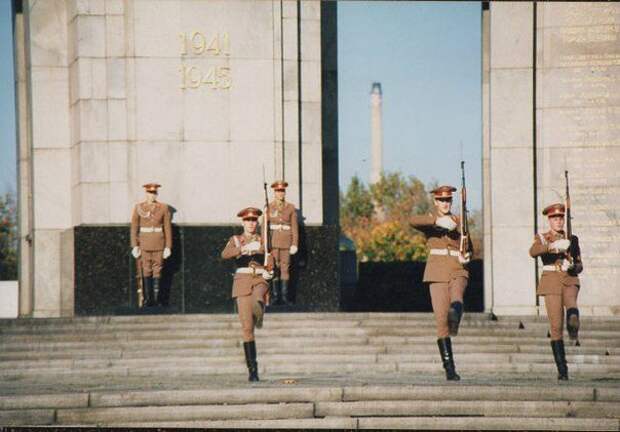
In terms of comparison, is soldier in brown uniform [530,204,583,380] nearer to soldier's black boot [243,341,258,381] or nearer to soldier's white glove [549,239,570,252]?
soldier's white glove [549,239,570,252]

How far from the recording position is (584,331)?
72.8 feet

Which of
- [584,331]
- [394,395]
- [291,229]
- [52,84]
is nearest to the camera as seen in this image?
[394,395]

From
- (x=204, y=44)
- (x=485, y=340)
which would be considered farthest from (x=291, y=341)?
(x=204, y=44)

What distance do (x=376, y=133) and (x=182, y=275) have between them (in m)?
70.6

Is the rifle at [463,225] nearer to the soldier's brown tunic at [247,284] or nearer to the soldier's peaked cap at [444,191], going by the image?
the soldier's peaked cap at [444,191]

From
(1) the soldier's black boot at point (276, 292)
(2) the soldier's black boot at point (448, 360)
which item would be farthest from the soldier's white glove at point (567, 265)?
(1) the soldier's black boot at point (276, 292)

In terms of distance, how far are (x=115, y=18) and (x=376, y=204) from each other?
65.5 m

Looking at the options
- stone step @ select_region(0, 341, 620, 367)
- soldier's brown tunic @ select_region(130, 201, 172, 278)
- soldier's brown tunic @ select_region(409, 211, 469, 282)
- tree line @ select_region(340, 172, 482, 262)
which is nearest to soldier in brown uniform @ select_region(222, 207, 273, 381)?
soldier's brown tunic @ select_region(409, 211, 469, 282)

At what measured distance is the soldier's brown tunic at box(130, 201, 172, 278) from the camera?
80.1 ft

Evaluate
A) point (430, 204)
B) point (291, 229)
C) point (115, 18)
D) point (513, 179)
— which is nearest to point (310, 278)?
point (291, 229)

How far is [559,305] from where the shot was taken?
18484 millimetres

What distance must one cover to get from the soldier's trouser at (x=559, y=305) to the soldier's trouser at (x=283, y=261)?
6.83 meters

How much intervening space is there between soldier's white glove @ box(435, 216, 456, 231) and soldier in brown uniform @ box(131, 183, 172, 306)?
7.51 metres

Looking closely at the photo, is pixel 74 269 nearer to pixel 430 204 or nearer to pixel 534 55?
pixel 534 55
